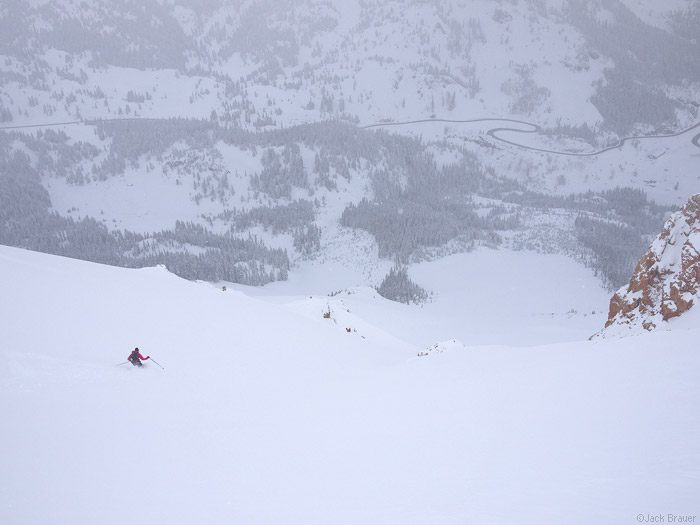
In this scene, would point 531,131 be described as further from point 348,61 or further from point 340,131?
point 348,61

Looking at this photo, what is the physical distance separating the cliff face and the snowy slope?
1075cm

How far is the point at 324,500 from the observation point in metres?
5.62

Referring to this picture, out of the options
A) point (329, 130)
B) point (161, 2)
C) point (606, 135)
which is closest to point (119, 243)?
point (329, 130)

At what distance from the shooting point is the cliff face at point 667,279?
1797 cm

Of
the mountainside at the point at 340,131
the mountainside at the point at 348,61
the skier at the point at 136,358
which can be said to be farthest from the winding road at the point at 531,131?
the skier at the point at 136,358

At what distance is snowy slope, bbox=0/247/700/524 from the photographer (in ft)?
16.6

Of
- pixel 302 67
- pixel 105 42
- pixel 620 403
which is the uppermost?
pixel 302 67

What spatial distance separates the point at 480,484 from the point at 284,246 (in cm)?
8441

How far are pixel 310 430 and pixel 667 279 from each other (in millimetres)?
21151

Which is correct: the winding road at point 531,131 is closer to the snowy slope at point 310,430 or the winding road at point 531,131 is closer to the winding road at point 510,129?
the winding road at point 510,129

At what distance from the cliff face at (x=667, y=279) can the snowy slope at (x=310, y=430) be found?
10.8 m

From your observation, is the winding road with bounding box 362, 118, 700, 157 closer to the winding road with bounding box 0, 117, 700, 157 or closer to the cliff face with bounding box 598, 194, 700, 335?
the winding road with bounding box 0, 117, 700, 157

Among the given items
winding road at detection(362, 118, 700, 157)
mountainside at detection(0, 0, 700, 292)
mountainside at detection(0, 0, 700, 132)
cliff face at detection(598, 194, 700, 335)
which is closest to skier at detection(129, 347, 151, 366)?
cliff face at detection(598, 194, 700, 335)

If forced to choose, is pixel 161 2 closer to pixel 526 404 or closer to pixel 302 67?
pixel 302 67
